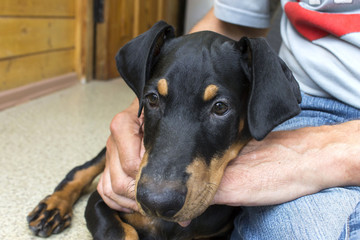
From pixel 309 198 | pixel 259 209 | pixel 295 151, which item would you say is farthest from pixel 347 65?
pixel 259 209

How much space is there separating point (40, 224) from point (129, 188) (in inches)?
23.7

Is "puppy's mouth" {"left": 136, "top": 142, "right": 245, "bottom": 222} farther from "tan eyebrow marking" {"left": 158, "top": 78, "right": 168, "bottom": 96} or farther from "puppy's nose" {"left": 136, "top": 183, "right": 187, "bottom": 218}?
"tan eyebrow marking" {"left": 158, "top": 78, "right": 168, "bottom": 96}

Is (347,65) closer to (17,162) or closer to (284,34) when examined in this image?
(284,34)

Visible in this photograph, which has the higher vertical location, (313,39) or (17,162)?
(313,39)

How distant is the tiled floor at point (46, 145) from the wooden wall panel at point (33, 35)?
514 mm

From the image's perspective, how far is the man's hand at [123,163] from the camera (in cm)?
152

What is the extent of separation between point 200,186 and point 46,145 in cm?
188

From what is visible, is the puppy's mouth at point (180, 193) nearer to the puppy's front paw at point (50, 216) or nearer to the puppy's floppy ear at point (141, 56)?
the puppy's floppy ear at point (141, 56)

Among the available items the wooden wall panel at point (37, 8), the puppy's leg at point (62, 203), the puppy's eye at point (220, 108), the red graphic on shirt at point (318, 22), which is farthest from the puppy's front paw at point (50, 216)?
the wooden wall panel at point (37, 8)

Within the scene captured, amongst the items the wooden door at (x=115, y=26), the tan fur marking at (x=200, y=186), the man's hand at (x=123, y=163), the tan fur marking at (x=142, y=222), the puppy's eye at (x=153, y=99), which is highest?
the puppy's eye at (x=153, y=99)

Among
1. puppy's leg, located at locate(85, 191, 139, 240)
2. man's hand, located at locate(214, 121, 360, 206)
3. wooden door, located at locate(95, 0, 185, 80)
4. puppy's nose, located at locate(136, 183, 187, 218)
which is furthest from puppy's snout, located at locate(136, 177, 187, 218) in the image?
wooden door, located at locate(95, 0, 185, 80)

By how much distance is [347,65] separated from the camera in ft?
5.02

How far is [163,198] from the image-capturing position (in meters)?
1.16

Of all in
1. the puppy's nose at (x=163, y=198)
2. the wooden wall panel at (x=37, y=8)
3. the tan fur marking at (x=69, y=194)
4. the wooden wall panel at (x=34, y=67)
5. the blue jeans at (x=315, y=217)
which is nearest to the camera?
the puppy's nose at (x=163, y=198)
